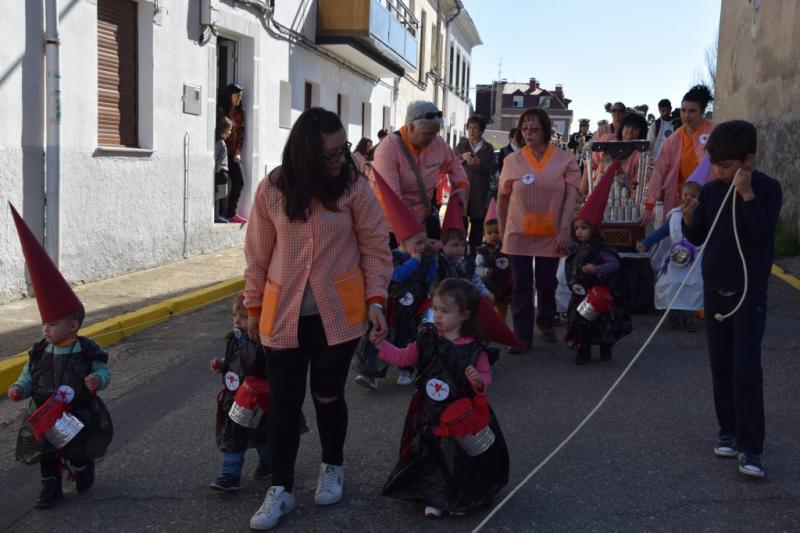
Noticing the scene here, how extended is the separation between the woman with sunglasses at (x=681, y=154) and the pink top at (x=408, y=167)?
235 cm

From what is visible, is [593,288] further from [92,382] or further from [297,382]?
[92,382]

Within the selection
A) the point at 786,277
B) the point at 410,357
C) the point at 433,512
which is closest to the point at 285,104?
the point at 786,277

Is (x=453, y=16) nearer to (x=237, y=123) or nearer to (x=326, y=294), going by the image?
(x=237, y=123)

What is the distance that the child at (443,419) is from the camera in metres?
3.76

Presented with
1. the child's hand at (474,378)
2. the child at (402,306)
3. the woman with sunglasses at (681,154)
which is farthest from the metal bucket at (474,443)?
the woman with sunglasses at (681,154)

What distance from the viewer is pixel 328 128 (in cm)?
363

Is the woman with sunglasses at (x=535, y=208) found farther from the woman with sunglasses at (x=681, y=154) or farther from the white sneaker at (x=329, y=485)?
the white sneaker at (x=329, y=485)

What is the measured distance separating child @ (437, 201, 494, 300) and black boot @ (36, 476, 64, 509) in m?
2.85

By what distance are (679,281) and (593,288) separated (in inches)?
57.1

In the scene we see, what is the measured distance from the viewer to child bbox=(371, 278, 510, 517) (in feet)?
12.3

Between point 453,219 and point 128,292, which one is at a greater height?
point 453,219

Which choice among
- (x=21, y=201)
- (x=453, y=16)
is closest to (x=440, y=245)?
(x=21, y=201)

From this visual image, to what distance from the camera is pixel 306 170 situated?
359 centimetres

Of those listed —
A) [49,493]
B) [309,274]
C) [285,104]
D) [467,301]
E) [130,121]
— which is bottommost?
[49,493]
